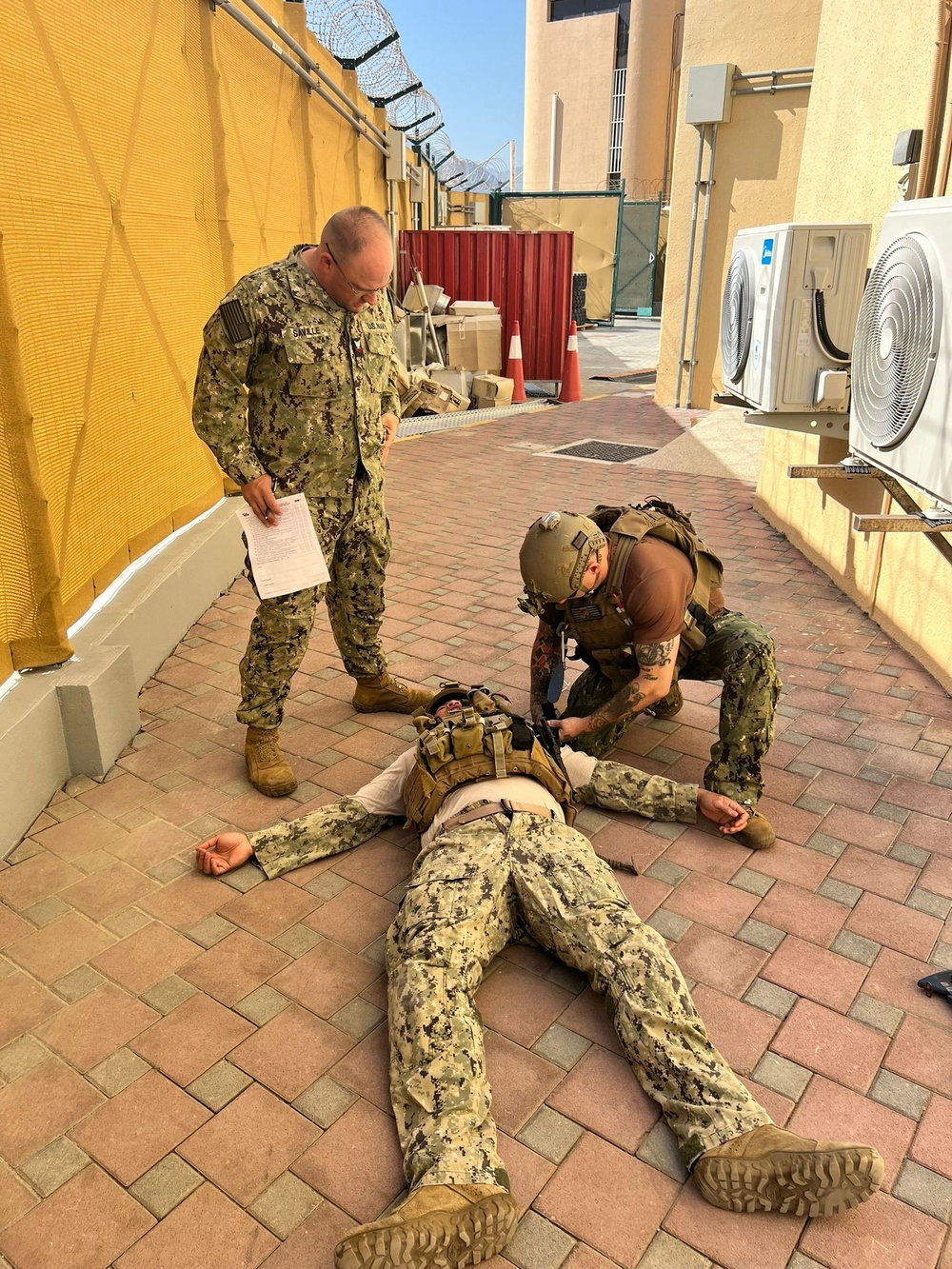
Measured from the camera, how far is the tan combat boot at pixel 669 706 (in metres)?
3.93

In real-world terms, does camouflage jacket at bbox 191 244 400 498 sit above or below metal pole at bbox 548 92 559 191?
below

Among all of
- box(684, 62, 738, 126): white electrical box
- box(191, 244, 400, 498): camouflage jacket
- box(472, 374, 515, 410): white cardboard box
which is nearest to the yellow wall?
box(191, 244, 400, 498): camouflage jacket

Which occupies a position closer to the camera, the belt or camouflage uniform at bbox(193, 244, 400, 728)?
the belt

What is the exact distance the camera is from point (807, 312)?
4633 millimetres

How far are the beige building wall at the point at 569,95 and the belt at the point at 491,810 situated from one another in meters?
43.3

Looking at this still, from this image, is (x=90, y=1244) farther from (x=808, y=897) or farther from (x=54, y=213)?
(x=54, y=213)

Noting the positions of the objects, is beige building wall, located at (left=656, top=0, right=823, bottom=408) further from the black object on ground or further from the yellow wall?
the black object on ground

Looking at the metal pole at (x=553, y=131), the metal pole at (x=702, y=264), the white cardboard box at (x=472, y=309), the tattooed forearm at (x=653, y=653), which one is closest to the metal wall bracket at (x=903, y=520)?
the tattooed forearm at (x=653, y=653)

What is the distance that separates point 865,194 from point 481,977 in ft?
14.9

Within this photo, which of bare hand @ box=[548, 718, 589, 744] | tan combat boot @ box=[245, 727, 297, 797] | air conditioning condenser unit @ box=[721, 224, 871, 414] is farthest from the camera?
air conditioning condenser unit @ box=[721, 224, 871, 414]

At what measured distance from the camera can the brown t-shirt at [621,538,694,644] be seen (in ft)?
9.83

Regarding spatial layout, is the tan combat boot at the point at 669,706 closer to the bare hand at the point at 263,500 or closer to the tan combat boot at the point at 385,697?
the tan combat boot at the point at 385,697

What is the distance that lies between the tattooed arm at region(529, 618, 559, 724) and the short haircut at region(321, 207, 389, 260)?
139 centimetres

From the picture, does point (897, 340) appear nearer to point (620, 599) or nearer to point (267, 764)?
point (620, 599)
